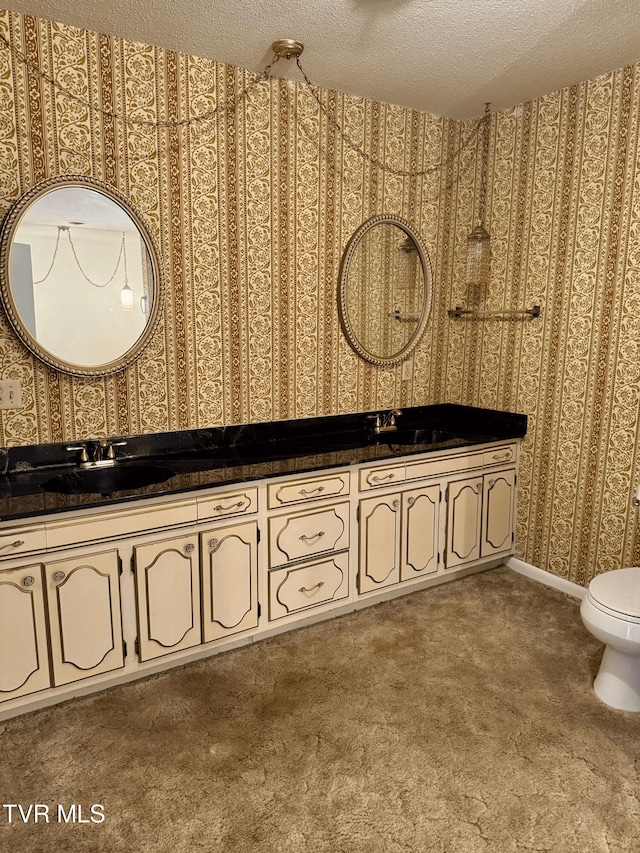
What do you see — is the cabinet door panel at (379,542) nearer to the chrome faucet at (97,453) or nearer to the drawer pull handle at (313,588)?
the drawer pull handle at (313,588)

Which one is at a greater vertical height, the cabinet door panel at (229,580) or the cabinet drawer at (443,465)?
the cabinet drawer at (443,465)

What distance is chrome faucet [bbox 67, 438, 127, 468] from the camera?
252 cm

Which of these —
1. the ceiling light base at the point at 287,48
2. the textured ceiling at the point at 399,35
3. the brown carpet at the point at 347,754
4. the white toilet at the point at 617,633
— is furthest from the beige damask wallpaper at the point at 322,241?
the brown carpet at the point at 347,754

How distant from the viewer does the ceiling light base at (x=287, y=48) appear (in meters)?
2.47

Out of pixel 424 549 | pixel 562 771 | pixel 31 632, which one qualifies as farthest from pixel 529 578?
pixel 31 632

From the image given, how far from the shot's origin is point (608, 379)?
294 cm

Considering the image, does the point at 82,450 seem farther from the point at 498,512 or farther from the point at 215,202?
the point at 498,512

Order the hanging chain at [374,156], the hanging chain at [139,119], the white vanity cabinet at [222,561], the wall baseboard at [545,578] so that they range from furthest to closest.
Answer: the wall baseboard at [545,578] → the hanging chain at [374,156] → the hanging chain at [139,119] → the white vanity cabinet at [222,561]

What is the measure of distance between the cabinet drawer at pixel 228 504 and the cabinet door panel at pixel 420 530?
2.72 ft

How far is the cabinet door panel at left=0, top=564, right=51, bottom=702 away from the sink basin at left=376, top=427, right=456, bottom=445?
6.24 feet

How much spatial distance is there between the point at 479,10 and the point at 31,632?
271 cm

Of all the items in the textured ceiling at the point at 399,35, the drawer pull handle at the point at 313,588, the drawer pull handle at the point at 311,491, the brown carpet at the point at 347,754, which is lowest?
the brown carpet at the point at 347,754

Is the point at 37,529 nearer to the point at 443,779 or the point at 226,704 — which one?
the point at 226,704

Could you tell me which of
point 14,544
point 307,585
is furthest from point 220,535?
point 14,544
